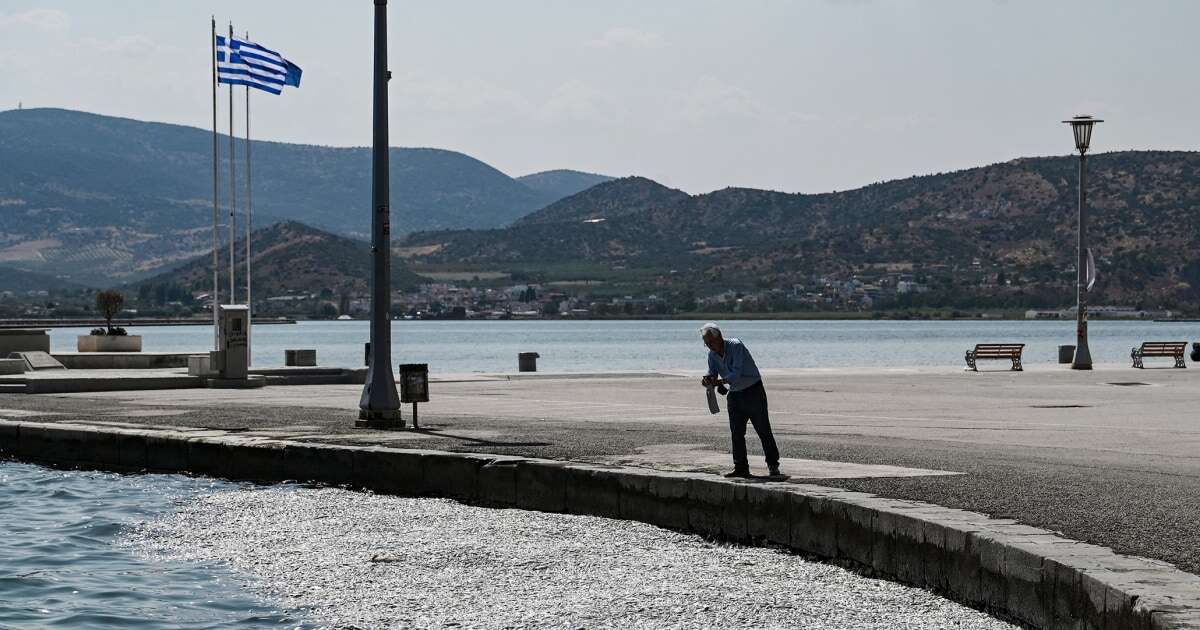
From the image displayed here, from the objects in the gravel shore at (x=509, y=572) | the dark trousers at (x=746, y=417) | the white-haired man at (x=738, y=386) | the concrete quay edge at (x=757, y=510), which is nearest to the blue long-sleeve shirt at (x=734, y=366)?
the white-haired man at (x=738, y=386)

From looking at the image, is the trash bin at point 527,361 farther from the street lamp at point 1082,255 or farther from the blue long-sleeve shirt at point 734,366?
the blue long-sleeve shirt at point 734,366

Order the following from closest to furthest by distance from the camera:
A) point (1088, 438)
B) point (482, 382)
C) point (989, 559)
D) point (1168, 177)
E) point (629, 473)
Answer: point (989, 559) < point (629, 473) < point (1088, 438) < point (482, 382) < point (1168, 177)

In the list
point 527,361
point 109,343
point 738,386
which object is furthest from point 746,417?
point 109,343

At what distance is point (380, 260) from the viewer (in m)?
21.3

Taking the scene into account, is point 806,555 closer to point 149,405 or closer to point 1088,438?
point 1088,438

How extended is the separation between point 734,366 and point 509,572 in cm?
300

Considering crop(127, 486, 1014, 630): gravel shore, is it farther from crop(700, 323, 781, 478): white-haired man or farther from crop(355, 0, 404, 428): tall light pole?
crop(355, 0, 404, 428): tall light pole

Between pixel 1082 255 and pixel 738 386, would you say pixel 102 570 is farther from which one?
pixel 1082 255

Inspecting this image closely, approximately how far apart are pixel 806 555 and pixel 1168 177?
18791cm

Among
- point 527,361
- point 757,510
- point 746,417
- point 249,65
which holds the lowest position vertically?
point 757,510

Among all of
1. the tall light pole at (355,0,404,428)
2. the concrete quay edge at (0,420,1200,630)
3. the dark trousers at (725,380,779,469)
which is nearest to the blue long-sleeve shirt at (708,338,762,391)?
the dark trousers at (725,380,779,469)

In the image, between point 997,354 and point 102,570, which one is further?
point 997,354

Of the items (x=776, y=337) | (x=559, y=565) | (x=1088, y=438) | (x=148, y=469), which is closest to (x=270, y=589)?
(x=559, y=565)

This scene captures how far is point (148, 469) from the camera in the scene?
20.7 m
